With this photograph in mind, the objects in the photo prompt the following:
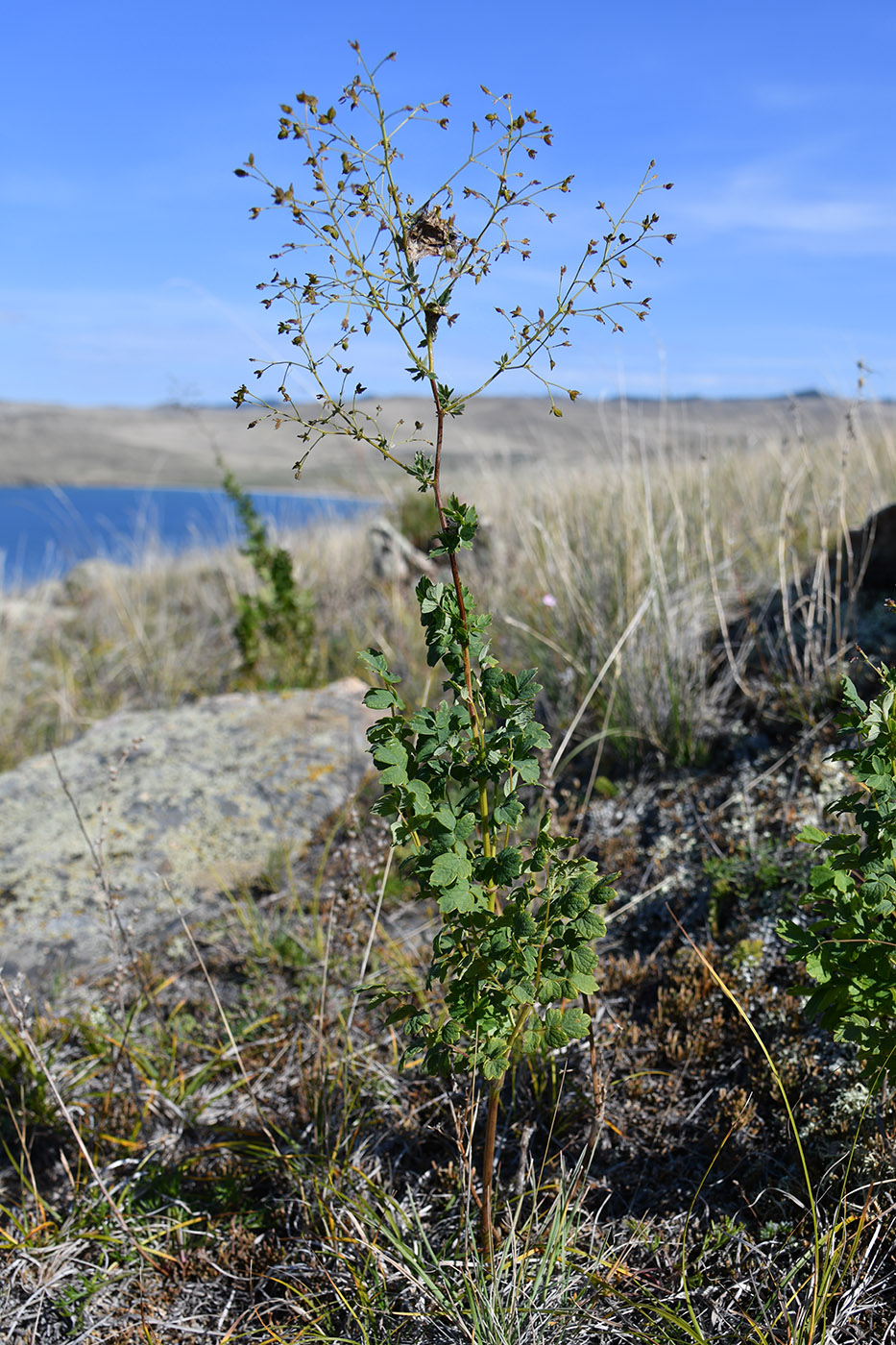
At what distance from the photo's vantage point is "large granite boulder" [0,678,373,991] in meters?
2.85

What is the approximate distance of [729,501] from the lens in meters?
6.14

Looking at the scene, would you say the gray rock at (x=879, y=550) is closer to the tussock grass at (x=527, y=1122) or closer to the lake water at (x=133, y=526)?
the tussock grass at (x=527, y=1122)

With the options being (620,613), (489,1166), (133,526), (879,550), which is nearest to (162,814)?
(620,613)

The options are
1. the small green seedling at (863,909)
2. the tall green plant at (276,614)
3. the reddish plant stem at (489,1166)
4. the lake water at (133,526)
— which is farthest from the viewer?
the lake water at (133,526)

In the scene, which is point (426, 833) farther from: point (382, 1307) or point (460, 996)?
point (382, 1307)

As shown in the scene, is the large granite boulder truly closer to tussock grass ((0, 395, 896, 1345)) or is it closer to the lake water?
tussock grass ((0, 395, 896, 1345))

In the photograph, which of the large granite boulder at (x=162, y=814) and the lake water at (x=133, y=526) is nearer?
the large granite boulder at (x=162, y=814)

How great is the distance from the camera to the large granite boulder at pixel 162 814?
9.36 feet

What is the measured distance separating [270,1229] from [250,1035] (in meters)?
0.60

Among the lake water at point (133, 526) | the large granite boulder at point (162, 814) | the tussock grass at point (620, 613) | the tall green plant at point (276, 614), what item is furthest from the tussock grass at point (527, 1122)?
the lake water at point (133, 526)

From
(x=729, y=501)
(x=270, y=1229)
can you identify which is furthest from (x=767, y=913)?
(x=729, y=501)

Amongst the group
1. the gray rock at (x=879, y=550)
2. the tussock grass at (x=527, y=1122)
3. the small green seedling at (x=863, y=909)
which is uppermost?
the gray rock at (x=879, y=550)

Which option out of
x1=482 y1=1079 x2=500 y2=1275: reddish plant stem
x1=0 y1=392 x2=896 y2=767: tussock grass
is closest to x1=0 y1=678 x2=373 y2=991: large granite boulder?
x1=0 y1=392 x2=896 y2=767: tussock grass

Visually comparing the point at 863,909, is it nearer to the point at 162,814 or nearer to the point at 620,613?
the point at 620,613
